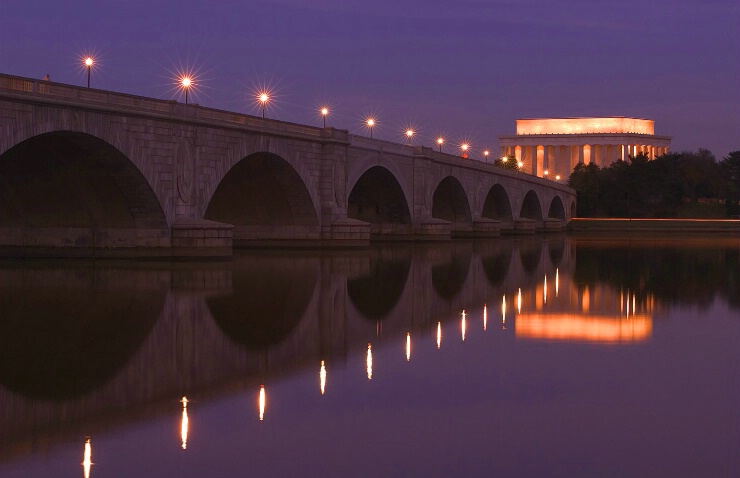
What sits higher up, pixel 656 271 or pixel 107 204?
pixel 107 204

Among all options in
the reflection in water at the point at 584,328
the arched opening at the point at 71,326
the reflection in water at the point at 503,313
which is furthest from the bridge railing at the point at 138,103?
the reflection in water at the point at 584,328

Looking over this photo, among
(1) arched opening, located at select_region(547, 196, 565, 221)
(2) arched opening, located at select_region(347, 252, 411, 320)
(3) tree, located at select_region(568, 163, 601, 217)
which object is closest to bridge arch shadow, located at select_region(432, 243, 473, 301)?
(2) arched opening, located at select_region(347, 252, 411, 320)

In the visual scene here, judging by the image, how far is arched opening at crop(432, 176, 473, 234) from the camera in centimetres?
7941

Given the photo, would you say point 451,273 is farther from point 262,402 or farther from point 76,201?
point 262,402

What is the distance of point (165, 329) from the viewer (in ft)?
63.4

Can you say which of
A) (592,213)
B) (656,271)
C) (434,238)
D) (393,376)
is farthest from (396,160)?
(592,213)

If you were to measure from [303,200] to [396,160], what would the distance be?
14384mm

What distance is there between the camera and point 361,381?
14352 millimetres

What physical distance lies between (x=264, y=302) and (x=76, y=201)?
52.8 ft

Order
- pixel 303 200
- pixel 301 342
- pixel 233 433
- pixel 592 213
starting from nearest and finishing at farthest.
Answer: pixel 233 433 → pixel 301 342 → pixel 303 200 → pixel 592 213

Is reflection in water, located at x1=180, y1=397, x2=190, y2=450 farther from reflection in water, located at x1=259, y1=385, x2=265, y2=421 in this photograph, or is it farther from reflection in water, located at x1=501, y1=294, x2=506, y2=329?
reflection in water, located at x1=501, y1=294, x2=506, y2=329

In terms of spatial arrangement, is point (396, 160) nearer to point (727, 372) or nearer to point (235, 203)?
point (235, 203)

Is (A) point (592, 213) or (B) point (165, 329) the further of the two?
(A) point (592, 213)

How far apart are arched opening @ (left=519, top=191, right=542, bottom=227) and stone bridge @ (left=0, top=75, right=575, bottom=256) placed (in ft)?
157
